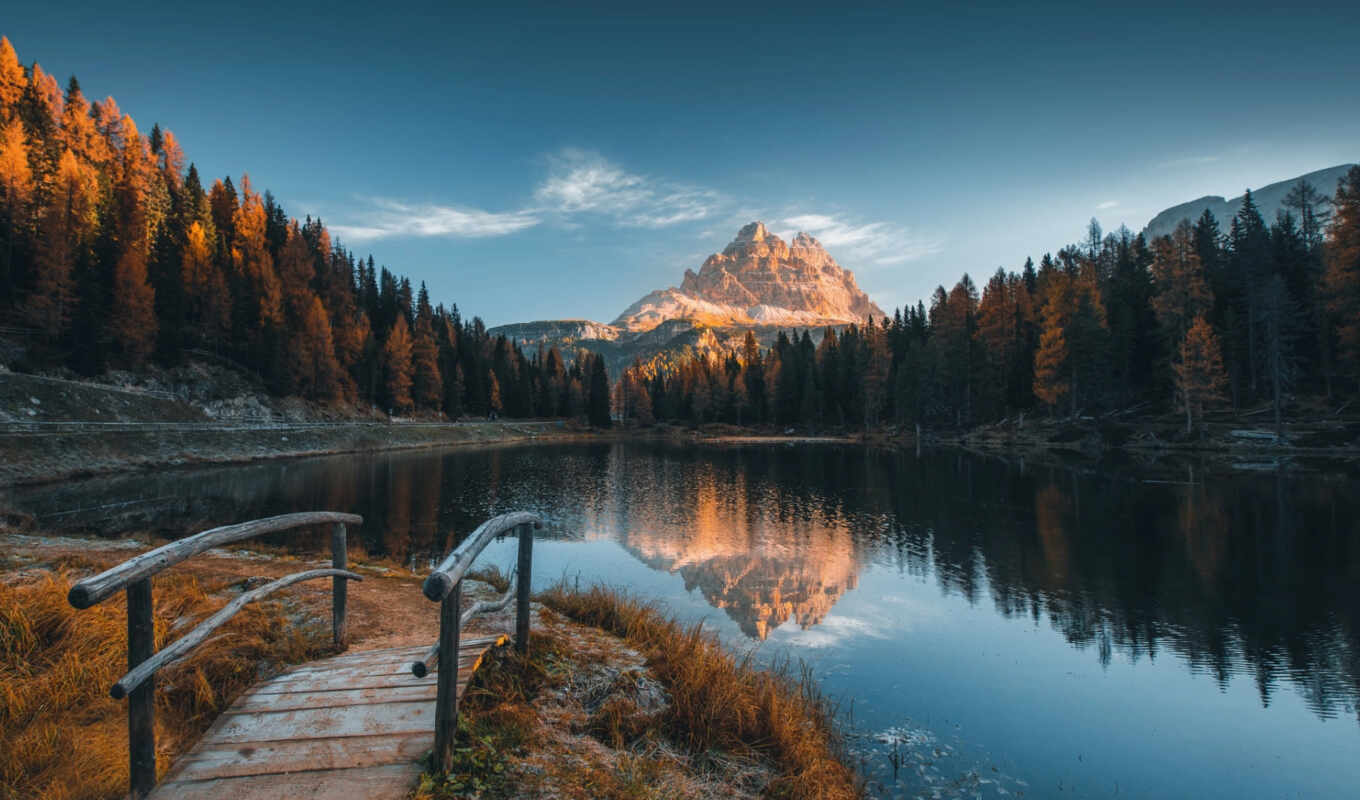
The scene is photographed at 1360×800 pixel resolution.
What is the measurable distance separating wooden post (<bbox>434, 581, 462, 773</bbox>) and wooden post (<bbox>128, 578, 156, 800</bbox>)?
73.7 inches

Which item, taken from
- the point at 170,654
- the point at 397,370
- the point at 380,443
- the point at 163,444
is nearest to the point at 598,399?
the point at 397,370

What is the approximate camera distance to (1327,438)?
4225 cm

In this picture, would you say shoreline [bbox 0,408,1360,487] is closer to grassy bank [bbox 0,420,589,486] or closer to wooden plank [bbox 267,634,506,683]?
grassy bank [bbox 0,420,589,486]

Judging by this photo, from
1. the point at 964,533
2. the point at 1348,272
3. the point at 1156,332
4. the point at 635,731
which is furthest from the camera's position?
the point at 1156,332

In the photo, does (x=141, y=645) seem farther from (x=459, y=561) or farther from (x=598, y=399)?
(x=598, y=399)

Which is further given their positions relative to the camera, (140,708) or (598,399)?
(598,399)

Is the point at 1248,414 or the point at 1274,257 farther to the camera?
the point at 1274,257

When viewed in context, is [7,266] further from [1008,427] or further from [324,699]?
[1008,427]

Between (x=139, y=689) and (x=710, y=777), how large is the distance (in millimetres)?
4793

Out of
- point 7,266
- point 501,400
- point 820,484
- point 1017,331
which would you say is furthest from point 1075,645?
point 501,400

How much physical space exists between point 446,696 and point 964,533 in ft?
78.8

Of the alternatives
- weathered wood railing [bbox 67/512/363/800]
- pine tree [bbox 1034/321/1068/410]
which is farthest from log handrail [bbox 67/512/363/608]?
pine tree [bbox 1034/321/1068/410]

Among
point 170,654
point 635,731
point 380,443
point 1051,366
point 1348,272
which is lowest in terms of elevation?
point 380,443

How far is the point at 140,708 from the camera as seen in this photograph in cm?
396
